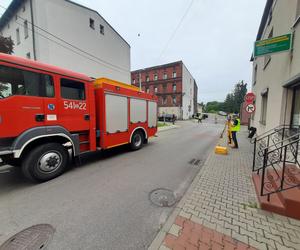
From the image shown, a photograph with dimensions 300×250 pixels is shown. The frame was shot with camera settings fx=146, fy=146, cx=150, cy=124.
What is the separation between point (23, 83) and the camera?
3400 mm

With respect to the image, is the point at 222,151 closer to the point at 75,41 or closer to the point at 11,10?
the point at 75,41

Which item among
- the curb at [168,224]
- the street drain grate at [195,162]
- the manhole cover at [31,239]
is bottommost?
the street drain grate at [195,162]

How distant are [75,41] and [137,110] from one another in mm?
11920

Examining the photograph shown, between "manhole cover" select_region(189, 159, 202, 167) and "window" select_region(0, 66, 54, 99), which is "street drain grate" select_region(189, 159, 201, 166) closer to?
"manhole cover" select_region(189, 159, 202, 167)

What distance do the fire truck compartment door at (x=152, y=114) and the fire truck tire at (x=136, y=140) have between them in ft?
2.66

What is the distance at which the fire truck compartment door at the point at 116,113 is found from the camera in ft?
17.4

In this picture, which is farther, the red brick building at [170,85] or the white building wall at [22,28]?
the red brick building at [170,85]

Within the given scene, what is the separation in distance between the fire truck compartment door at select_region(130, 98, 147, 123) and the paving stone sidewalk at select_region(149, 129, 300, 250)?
3.97 metres

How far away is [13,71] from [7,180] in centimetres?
288

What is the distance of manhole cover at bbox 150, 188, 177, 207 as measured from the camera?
2977 millimetres

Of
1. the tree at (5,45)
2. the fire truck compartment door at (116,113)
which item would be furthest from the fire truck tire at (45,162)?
the tree at (5,45)

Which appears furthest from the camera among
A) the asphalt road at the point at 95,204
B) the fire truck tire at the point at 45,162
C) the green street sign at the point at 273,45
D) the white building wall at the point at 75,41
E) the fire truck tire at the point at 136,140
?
the white building wall at the point at 75,41

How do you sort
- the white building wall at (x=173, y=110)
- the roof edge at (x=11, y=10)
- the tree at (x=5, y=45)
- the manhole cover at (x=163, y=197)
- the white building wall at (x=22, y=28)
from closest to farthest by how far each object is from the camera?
the manhole cover at (x=163, y=197) → the tree at (x=5, y=45) → the white building wall at (x=22, y=28) → the roof edge at (x=11, y=10) → the white building wall at (x=173, y=110)

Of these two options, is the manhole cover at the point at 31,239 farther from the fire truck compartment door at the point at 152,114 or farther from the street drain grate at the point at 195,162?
the fire truck compartment door at the point at 152,114
